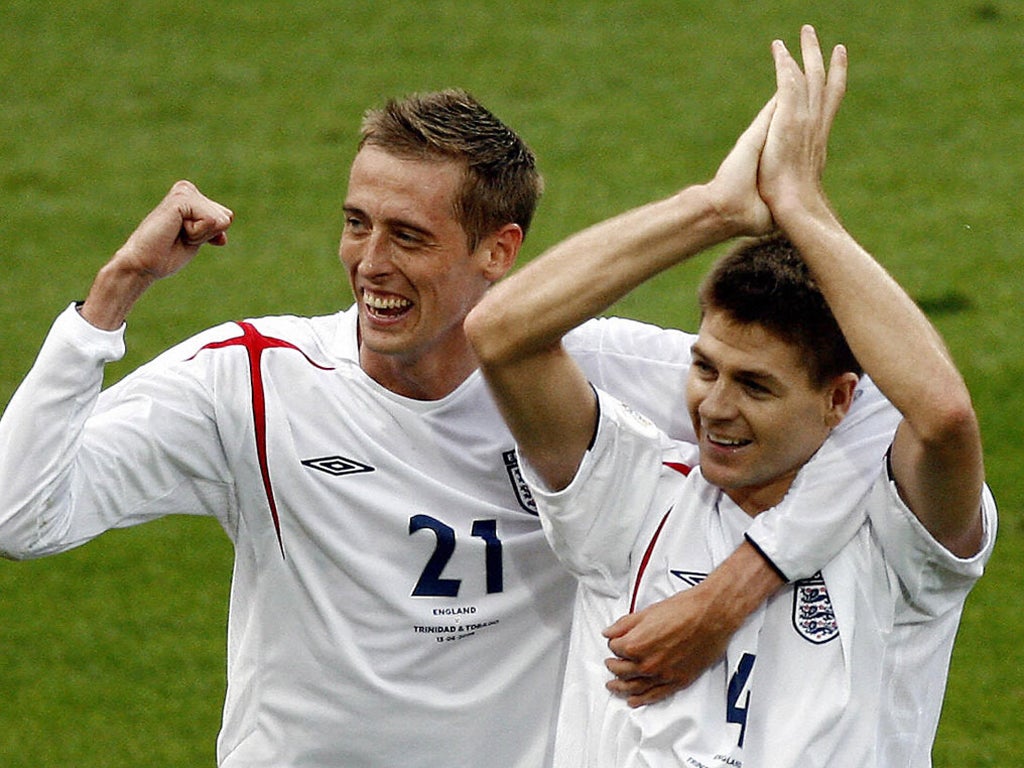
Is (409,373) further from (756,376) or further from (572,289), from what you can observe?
(756,376)

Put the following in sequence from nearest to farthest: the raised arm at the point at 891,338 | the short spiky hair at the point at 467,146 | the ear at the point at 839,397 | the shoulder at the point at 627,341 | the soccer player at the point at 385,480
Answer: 1. the raised arm at the point at 891,338
2. the ear at the point at 839,397
3. the soccer player at the point at 385,480
4. the short spiky hair at the point at 467,146
5. the shoulder at the point at 627,341

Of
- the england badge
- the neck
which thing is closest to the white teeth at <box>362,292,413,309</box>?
the neck

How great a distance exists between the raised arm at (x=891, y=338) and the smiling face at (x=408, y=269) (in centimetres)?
87

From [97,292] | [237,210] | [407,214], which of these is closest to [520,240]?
[407,214]

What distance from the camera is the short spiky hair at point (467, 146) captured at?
446cm

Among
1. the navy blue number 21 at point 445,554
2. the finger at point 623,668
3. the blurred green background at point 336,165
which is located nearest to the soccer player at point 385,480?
the navy blue number 21 at point 445,554

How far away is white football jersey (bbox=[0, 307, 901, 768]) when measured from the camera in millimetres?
4344

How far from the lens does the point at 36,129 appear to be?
14195mm

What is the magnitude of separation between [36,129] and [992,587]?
Answer: 842cm

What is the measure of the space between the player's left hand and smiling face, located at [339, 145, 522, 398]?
0.90 m

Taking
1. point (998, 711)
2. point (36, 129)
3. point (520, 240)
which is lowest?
point (998, 711)

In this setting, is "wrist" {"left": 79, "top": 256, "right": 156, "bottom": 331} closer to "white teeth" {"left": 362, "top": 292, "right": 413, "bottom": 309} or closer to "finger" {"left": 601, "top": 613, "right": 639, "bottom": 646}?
"white teeth" {"left": 362, "top": 292, "right": 413, "bottom": 309}

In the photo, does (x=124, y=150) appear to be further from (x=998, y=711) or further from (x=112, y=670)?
(x=998, y=711)

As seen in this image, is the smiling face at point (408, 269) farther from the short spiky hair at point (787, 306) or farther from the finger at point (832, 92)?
the finger at point (832, 92)
